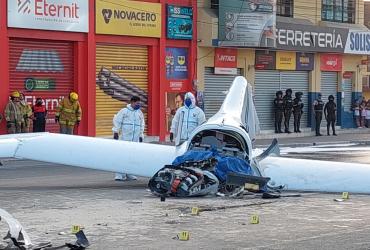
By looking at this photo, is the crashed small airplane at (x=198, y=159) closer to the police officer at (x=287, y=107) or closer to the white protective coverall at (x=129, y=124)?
the white protective coverall at (x=129, y=124)

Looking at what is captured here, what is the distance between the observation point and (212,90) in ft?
103

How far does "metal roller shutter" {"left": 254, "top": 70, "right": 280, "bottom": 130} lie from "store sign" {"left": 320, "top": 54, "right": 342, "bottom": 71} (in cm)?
359

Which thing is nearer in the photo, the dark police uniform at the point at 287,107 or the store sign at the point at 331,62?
the dark police uniform at the point at 287,107

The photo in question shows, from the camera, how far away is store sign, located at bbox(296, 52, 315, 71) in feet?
117

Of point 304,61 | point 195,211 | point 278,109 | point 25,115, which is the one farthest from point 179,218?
point 304,61

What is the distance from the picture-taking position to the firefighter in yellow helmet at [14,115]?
892 inches

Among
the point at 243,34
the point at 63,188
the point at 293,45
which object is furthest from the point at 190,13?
the point at 63,188

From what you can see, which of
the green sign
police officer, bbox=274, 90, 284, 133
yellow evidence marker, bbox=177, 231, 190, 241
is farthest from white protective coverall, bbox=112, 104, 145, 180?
police officer, bbox=274, 90, 284, 133

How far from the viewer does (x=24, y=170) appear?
1862cm

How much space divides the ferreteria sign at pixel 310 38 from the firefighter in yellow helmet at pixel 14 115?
13.2 meters

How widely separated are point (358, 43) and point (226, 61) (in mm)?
9663

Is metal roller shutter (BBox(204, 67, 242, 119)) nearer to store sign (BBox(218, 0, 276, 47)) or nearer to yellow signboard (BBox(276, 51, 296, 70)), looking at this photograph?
store sign (BBox(218, 0, 276, 47))

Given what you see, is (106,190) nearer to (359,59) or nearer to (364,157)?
(364,157)

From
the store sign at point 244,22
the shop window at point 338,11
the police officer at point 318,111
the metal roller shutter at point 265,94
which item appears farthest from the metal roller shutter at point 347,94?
the store sign at point 244,22
